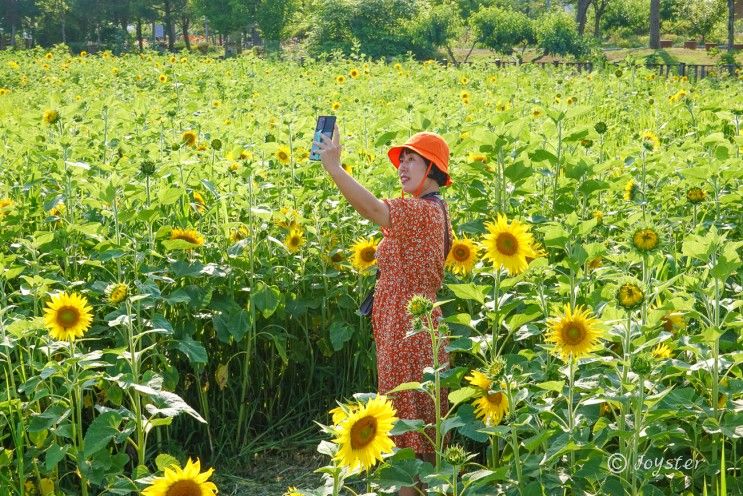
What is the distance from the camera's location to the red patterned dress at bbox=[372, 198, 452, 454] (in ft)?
9.52

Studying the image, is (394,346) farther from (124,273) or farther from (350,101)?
(350,101)

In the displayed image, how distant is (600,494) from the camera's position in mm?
2191

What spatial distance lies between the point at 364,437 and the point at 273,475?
1656mm

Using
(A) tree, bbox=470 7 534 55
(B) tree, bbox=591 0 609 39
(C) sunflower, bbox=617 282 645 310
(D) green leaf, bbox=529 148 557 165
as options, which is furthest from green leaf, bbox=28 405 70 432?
(B) tree, bbox=591 0 609 39

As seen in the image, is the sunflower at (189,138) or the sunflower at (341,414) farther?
the sunflower at (189,138)

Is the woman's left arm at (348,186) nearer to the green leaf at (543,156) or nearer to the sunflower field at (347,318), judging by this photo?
the sunflower field at (347,318)

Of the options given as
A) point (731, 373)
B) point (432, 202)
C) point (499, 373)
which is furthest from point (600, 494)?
point (432, 202)

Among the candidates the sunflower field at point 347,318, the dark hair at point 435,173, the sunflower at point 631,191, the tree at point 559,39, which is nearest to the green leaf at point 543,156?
the sunflower field at point 347,318

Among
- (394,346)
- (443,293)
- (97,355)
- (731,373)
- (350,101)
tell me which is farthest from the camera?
(350,101)

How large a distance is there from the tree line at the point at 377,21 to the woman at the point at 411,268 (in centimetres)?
1320

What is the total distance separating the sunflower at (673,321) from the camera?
8.75 ft

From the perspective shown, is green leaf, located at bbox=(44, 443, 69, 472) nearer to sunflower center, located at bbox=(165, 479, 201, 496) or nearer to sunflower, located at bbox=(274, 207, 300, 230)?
sunflower center, located at bbox=(165, 479, 201, 496)

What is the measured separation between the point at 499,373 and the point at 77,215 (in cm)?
199

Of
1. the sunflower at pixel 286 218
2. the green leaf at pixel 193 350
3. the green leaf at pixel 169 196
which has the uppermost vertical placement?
the green leaf at pixel 169 196
